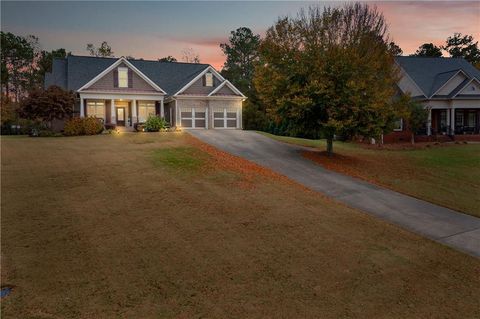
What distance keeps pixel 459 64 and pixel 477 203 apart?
3631 centimetres

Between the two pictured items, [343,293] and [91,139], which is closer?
[343,293]

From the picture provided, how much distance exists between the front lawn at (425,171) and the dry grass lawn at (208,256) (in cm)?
471

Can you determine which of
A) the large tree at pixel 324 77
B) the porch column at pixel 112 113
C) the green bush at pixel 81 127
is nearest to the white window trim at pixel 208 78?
the porch column at pixel 112 113

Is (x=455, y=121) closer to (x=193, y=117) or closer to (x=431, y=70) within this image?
(x=431, y=70)

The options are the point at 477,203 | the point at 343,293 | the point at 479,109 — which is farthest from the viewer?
the point at 479,109

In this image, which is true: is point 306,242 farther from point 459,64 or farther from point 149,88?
point 459,64

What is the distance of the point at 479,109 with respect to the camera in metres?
39.5

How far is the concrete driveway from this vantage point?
34.4 ft

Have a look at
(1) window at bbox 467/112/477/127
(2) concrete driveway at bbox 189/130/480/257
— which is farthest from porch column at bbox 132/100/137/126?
(1) window at bbox 467/112/477/127

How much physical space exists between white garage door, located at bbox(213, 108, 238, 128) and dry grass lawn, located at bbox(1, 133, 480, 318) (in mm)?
23043

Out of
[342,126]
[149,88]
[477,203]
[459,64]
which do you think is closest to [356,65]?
[342,126]

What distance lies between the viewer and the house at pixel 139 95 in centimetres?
3372

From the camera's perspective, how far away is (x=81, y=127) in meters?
29.0

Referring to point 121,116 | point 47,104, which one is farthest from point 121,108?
point 47,104
